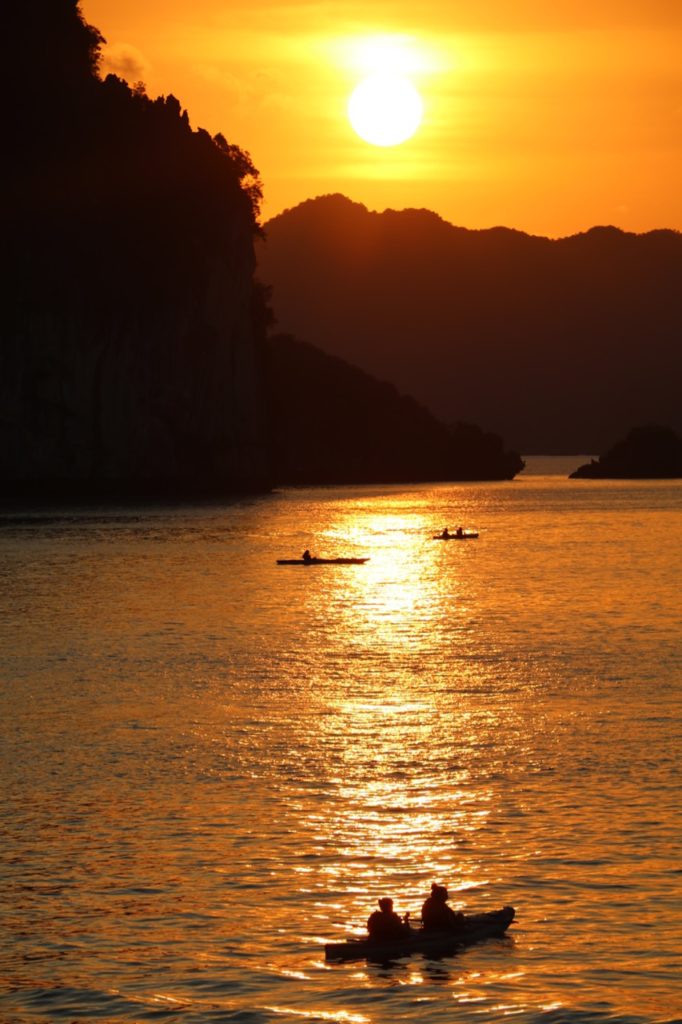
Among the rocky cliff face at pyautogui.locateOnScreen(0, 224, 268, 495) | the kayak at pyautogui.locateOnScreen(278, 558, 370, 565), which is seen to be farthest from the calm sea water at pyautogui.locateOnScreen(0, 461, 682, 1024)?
the rocky cliff face at pyautogui.locateOnScreen(0, 224, 268, 495)

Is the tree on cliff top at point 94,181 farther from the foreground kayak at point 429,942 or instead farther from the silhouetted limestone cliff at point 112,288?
the foreground kayak at point 429,942

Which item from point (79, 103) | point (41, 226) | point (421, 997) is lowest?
point (421, 997)

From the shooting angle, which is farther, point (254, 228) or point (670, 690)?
point (254, 228)

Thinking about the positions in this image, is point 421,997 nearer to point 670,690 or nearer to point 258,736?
point 258,736

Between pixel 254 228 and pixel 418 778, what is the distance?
547 feet

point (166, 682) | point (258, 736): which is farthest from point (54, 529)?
point (258, 736)

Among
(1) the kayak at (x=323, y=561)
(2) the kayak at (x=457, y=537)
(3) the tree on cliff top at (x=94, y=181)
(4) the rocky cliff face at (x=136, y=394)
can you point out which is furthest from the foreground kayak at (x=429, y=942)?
(3) the tree on cliff top at (x=94, y=181)

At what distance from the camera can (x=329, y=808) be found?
32344 mm

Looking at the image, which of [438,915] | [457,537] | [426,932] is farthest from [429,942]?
[457,537]

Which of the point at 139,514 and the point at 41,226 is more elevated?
the point at 41,226

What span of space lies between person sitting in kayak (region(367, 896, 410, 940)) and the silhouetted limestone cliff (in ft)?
472

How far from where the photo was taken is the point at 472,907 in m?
25.7

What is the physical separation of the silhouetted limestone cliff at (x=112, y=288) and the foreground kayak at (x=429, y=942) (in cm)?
14396

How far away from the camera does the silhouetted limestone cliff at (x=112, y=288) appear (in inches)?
6609
